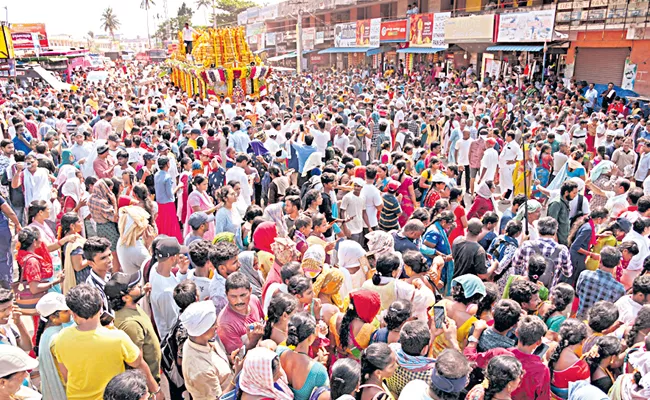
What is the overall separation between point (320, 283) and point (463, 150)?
643 centimetres

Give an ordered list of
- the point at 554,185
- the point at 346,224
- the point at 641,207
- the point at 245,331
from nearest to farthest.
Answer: the point at 245,331, the point at 641,207, the point at 346,224, the point at 554,185

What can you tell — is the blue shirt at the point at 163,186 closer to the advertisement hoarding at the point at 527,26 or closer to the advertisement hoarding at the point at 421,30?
the advertisement hoarding at the point at 527,26

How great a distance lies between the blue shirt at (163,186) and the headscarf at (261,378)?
4.21 meters

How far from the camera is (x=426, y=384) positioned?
2.64 meters

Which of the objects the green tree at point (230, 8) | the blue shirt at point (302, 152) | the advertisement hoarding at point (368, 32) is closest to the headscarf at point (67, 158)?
the blue shirt at point (302, 152)

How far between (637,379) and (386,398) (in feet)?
4.32

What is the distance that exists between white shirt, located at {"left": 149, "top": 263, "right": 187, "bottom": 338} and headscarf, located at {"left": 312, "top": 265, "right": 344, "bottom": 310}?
1.10 metres

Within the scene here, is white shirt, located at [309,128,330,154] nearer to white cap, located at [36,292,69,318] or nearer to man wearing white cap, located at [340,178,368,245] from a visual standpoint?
man wearing white cap, located at [340,178,368,245]

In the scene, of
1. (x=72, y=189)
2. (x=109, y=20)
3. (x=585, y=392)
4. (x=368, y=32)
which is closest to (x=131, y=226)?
(x=72, y=189)

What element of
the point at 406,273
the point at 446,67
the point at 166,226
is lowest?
the point at 166,226

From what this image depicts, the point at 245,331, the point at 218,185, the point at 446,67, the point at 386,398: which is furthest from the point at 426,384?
the point at 446,67

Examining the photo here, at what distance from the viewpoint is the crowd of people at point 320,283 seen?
279 cm

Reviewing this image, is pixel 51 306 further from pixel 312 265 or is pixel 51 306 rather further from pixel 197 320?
pixel 312 265

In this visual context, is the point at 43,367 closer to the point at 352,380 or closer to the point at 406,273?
the point at 352,380
